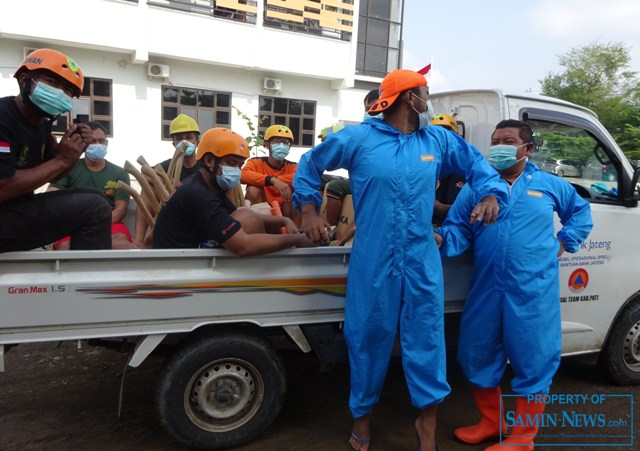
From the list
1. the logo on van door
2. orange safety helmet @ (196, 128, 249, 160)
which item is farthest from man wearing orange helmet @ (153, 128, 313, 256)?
the logo on van door

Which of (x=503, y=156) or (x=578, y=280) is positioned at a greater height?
(x=503, y=156)

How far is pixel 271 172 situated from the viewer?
4984 millimetres

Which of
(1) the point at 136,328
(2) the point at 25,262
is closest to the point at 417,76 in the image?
(1) the point at 136,328

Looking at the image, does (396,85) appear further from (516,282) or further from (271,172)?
(271,172)

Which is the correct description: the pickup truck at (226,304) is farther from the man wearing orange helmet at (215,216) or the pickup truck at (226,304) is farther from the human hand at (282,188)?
the human hand at (282,188)

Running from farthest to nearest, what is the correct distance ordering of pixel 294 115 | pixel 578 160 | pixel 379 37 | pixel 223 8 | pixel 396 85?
pixel 379 37, pixel 294 115, pixel 223 8, pixel 578 160, pixel 396 85

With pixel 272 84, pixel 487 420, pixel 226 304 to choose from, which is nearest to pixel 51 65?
pixel 226 304

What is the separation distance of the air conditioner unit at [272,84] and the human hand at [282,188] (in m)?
11.6

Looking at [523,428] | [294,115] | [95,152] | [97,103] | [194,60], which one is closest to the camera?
[523,428]

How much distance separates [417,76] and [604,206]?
182 cm

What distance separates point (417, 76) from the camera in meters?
2.78

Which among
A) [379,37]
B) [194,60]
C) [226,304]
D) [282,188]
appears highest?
[379,37]

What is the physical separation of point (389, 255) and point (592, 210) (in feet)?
5.79

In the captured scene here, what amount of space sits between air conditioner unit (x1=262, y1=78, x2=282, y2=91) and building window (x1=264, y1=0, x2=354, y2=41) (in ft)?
5.08
